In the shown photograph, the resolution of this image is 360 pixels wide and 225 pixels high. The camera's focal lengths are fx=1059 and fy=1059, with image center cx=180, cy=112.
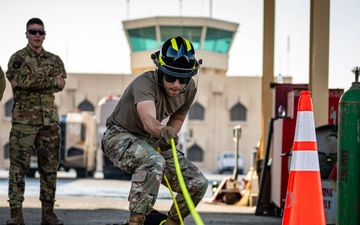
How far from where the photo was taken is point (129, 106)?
7840mm

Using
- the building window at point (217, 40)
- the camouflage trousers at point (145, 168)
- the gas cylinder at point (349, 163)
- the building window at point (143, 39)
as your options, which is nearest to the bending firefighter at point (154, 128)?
the camouflage trousers at point (145, 168)

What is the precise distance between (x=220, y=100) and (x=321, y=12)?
68.3 meters

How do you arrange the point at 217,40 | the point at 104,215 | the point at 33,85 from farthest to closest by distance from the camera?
1. the point at 217,40
2. the point at 104,215
3. the point at 33,85

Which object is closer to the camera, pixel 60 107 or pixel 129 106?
pixel 129 106

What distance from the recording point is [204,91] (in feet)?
266

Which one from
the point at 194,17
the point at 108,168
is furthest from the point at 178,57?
the point at 194,17

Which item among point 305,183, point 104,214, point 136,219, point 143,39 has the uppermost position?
point 143,39

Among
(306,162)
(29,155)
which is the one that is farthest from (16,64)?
(306,162)

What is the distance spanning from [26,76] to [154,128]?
12.3ft

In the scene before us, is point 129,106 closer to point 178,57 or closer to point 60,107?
point 178,57

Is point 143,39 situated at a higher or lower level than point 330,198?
higher

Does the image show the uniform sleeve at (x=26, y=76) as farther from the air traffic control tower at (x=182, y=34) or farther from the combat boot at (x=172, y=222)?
the air traffic control tower at (x=182, y=34)

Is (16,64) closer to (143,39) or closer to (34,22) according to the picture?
(34,22)

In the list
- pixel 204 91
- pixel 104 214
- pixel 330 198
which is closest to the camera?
pixel 330 198
